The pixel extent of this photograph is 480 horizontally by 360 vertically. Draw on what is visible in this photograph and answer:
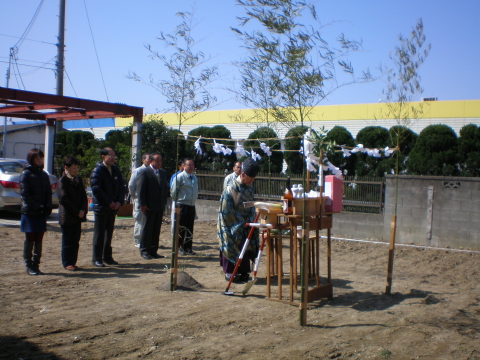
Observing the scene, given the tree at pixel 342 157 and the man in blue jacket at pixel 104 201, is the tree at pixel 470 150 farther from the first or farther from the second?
the man in blue jacket at pixel 104 201

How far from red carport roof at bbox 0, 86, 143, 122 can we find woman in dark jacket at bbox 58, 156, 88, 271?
188 inches

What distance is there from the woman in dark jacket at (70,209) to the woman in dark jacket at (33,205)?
0.68 feet

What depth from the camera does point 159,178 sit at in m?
8.46

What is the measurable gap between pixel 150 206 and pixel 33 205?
6.67 ft

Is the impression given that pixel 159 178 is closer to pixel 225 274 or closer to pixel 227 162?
pixel 225 274

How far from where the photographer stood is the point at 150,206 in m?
7.91

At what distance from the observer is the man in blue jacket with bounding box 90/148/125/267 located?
7.06m

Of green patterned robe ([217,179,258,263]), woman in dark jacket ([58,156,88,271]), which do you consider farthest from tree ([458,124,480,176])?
woman in dark jacket ([58,156,88,271])

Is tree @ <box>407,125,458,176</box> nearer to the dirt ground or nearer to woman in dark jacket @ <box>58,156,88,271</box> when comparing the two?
the dirt ground

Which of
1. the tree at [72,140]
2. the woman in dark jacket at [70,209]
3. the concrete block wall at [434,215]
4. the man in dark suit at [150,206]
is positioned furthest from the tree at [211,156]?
the tree at [72,140]

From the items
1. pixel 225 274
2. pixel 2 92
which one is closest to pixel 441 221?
pixel 225 274

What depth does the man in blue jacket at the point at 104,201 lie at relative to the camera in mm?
7062

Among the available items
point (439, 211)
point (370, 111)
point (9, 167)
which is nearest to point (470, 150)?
point (439, 211)

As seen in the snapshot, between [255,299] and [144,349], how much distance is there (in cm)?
184
